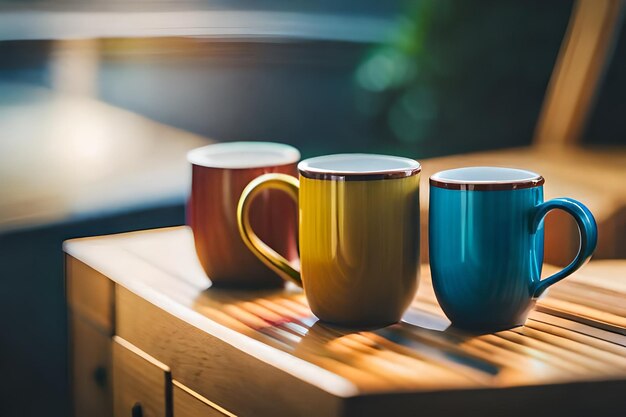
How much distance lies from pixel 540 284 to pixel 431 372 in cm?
14

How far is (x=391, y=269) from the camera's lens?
A: 2.36 ft

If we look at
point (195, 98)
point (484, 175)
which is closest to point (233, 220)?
point (484, 175)

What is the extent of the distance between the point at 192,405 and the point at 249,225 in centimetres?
18

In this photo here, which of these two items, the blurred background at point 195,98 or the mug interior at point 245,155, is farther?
the blurred background at point 195,98

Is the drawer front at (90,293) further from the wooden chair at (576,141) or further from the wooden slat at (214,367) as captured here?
the wooden chair at (576,141)

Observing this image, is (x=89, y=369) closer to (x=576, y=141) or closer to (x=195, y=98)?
(x=195, y=98)

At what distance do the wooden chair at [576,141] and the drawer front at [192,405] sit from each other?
1.28 feet

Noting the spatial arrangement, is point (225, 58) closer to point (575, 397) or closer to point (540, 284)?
point (540, 284)

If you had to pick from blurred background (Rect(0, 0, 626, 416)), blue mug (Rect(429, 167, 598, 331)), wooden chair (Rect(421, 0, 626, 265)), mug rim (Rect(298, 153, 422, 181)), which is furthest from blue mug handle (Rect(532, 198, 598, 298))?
blurred background (Rect(0, 0, 626, 416))

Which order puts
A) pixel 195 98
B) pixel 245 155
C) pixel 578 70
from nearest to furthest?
pixel 245 155 < pixel 195 98 < pixel 578 70

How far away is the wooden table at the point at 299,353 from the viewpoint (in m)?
0.61

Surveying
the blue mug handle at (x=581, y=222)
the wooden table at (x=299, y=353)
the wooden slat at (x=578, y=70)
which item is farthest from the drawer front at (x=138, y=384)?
the wooden slat at (x=578, y=70)

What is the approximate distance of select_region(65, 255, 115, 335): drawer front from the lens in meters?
0.90

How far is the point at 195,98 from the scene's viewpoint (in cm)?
119
